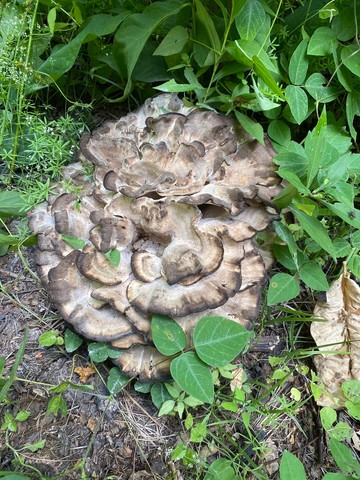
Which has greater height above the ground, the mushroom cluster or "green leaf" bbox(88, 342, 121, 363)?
the mushroom cluster

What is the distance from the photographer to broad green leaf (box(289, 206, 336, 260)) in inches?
85.6

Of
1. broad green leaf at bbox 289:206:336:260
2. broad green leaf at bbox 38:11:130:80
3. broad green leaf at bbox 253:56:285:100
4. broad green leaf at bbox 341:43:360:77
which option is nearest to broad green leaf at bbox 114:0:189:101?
broad green leaf at bbox 38:11:130:80

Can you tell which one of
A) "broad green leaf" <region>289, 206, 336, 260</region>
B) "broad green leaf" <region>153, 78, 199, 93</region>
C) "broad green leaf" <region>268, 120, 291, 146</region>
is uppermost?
"broad green leaf" <region>153, 78, 199, 93</region>

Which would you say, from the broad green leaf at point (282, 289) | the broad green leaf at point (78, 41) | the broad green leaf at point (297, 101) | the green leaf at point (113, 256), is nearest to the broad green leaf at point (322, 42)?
the broad green leaf at point (297, 101)

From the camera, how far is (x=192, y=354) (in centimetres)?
218

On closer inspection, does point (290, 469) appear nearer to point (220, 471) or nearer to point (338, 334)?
point (220, 471)

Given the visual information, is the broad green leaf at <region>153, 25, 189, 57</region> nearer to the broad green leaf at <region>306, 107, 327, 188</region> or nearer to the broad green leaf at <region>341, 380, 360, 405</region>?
the broad green leaf at <region>306, 107, 327, 188</region>

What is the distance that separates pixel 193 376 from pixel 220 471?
1.90 feet

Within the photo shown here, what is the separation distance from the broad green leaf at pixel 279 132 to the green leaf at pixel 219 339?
1173 millimetres

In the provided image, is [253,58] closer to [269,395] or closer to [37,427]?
[269,395]

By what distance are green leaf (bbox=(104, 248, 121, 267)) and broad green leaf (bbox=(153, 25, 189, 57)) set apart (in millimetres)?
1169

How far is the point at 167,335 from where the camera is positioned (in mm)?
2186

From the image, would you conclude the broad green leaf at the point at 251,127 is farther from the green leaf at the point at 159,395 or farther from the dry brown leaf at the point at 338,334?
the green leaf at the point at 159,395

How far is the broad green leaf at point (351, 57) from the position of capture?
247cm
